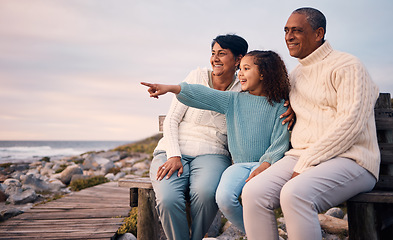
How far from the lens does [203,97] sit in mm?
2445

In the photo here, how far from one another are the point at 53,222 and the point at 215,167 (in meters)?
2.64

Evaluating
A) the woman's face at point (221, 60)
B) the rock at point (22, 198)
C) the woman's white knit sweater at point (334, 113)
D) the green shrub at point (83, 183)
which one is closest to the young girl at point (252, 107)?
the woman's white knit sweater at point (334, 113)

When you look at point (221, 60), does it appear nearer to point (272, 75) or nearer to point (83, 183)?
point (272, 75)

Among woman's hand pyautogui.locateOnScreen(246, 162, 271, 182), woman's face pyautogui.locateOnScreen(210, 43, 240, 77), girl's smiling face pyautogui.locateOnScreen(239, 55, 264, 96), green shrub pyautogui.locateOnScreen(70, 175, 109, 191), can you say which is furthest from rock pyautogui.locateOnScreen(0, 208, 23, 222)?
girl's smiling face pyautogui.locateOnScreen(239, 55, 264, 96)

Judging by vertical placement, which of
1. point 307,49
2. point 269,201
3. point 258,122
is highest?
point 307,49

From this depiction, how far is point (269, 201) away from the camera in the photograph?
6.48 feet

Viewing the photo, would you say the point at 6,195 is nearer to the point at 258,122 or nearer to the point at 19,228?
the point at 19,228

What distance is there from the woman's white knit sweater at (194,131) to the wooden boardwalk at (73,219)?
5.00 ft

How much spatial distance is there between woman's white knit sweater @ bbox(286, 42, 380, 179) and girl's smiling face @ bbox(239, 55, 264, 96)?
34 cm

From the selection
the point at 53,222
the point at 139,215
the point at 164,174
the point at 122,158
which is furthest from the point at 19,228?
the point at 122,158

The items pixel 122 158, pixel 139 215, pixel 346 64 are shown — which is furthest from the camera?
pixel 122 158

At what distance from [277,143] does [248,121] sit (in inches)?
11.2

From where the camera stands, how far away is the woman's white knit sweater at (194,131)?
270 cm

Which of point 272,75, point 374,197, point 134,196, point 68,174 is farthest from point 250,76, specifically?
point 68,174
